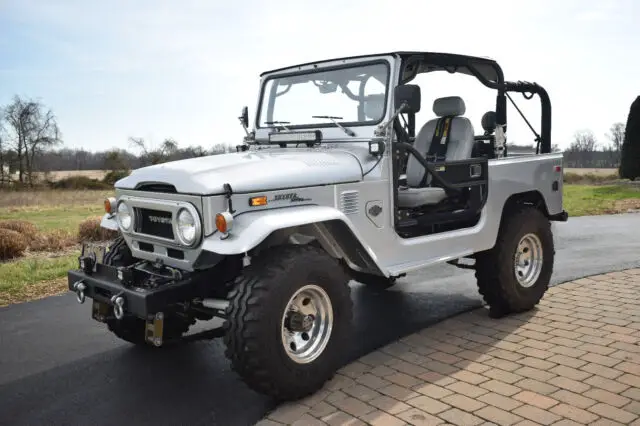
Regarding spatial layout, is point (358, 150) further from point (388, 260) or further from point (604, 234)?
point (604, 234)

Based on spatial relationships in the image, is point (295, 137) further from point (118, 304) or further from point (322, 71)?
point (118, 304)

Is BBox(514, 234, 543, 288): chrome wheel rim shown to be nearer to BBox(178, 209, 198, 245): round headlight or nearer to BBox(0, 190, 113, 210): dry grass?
BBox(178, 209, 198, 245): round headlight

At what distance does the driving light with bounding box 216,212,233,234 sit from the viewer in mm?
3541

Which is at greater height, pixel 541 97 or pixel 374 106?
pixel 541 97

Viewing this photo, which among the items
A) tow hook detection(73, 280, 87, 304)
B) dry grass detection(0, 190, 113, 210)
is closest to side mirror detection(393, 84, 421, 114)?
tow hook detection(73, 280, 87, 304)

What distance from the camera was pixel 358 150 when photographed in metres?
4.59

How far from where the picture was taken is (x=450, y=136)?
593 cm

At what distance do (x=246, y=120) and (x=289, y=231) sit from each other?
2086mm

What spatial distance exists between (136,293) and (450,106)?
373 cm

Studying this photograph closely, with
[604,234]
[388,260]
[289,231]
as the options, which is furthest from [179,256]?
[604,234]

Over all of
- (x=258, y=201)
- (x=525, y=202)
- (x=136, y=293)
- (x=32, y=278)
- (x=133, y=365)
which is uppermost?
(x=258, y=201)

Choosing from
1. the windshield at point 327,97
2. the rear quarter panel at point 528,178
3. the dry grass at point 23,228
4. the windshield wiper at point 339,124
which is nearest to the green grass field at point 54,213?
the dry grass at point 23,228

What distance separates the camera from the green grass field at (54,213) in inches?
297

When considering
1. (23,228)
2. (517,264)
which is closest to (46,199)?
(23,228)
